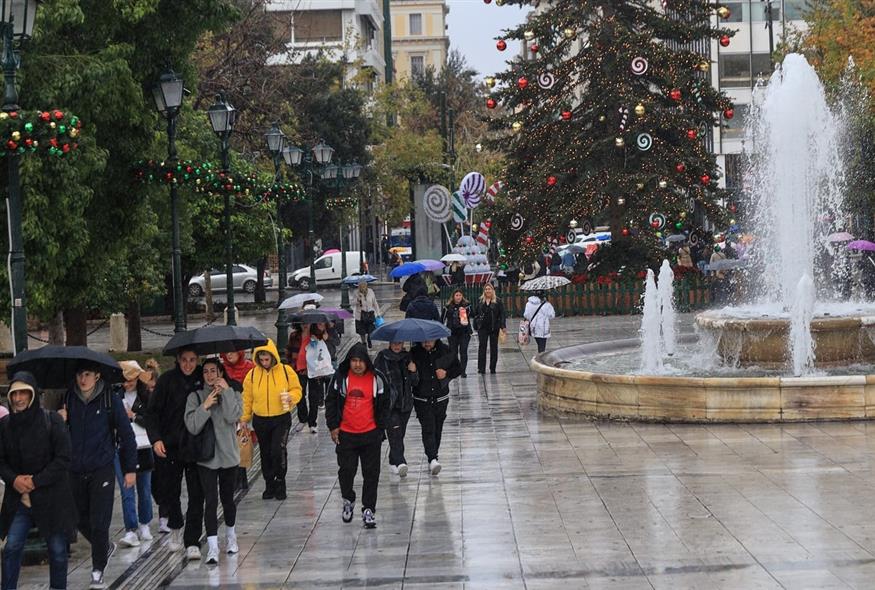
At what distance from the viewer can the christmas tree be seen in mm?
37625

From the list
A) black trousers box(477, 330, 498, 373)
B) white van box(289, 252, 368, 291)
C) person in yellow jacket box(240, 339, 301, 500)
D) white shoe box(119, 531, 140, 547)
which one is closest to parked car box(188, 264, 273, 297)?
white van box(289, 252, 368, 291)

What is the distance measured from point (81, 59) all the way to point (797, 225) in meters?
11.9

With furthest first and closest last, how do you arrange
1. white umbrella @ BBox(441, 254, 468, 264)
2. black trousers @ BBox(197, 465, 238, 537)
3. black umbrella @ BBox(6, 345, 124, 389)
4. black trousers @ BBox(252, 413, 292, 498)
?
white umbrella @ BBox(441, 254, 468, 264) → black trousers @ BBox(252, 413, 292, 498) → black trousers @ BBox(197, 465, 238, 537) → black umbrella @ BBox(6, 345, 124, 389)

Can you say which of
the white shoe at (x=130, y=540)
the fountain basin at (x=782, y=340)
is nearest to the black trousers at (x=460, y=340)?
the fountain basin at (x=782, y=340)

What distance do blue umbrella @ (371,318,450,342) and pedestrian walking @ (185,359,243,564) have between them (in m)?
2.87

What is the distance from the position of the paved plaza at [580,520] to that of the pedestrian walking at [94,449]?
41 cm

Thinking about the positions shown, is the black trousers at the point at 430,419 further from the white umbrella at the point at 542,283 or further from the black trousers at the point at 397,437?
the white umbrella at the point at 542,283

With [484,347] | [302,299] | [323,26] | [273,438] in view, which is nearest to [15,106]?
[273,438]

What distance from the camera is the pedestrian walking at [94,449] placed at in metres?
10.0

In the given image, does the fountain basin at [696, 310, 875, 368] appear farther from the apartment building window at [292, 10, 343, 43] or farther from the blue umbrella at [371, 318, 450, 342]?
the apartment building window at [292, 10, 343, 43]

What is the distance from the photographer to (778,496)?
40.2 feet

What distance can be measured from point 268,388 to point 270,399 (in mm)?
103

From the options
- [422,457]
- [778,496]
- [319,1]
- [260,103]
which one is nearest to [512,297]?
[260,103]

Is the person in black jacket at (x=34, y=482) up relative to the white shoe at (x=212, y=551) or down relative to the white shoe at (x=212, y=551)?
up
